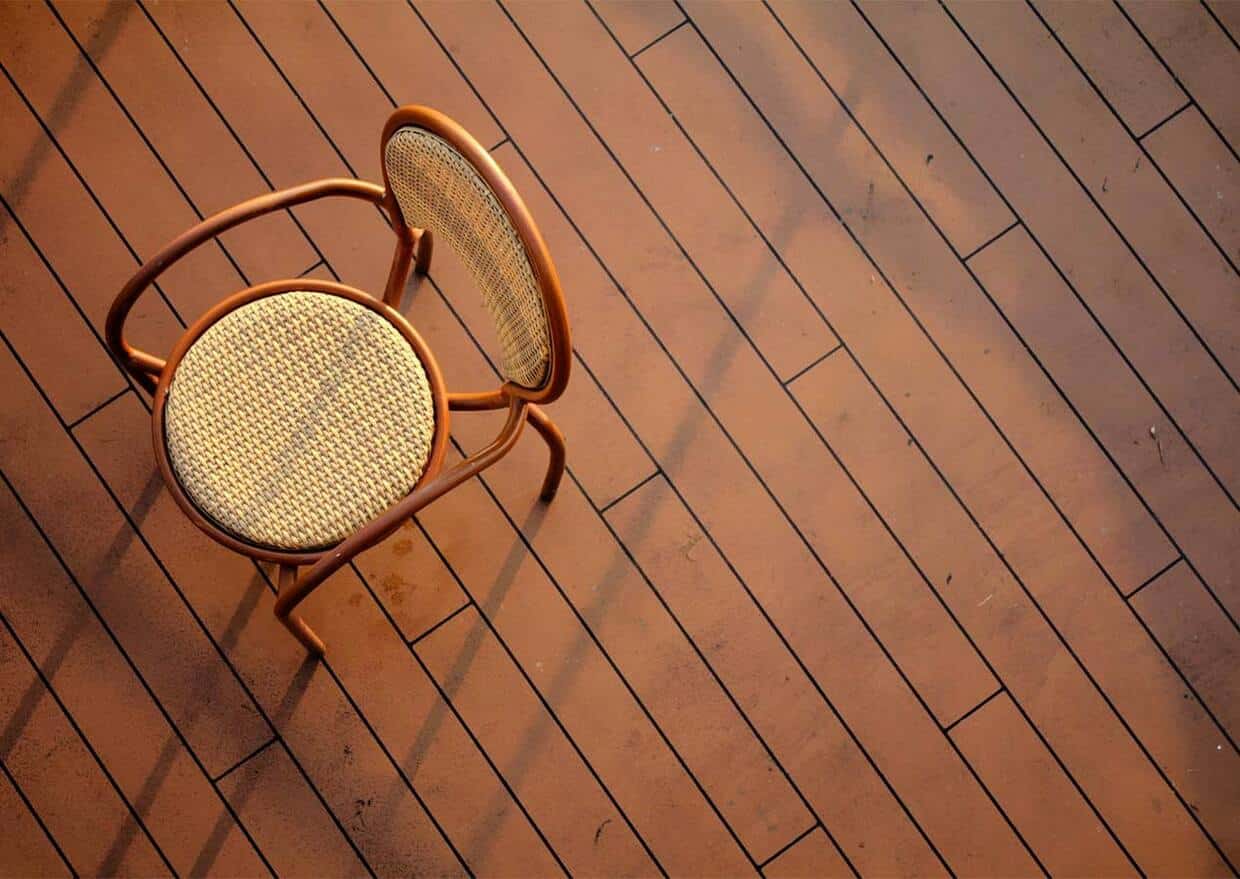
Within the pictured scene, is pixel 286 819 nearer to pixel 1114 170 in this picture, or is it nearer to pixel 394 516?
pixel 394 516

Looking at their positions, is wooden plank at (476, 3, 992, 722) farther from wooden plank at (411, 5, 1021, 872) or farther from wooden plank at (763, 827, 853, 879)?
wooden plank at (763, 827, 853, 879)

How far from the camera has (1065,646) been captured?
242 centimetres

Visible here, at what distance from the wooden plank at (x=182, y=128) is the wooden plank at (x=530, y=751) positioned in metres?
0.86

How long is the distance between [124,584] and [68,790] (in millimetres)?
404

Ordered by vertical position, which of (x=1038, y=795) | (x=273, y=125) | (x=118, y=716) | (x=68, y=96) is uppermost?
(x=68, y=96)

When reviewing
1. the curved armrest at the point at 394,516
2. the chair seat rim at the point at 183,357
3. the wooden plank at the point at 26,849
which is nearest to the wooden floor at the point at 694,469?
the wooden plank at the point at 26,849

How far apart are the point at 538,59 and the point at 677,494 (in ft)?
3.23

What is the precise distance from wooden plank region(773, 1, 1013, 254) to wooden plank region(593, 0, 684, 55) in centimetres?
24

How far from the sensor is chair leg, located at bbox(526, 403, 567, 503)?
2043 millimetres

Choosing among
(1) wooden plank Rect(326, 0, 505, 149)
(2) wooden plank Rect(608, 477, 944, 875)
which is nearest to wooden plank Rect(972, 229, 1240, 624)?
(2) wooden plank Rect(608, 477, 944, 875)

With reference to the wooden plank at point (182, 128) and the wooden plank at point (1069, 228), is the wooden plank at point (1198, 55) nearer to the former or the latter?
the wooden plank at point (1069, 228)

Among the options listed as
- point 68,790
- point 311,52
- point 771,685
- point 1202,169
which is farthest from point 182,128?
point 1202,169

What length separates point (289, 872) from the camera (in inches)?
88.9

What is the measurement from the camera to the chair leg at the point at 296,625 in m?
1.98
